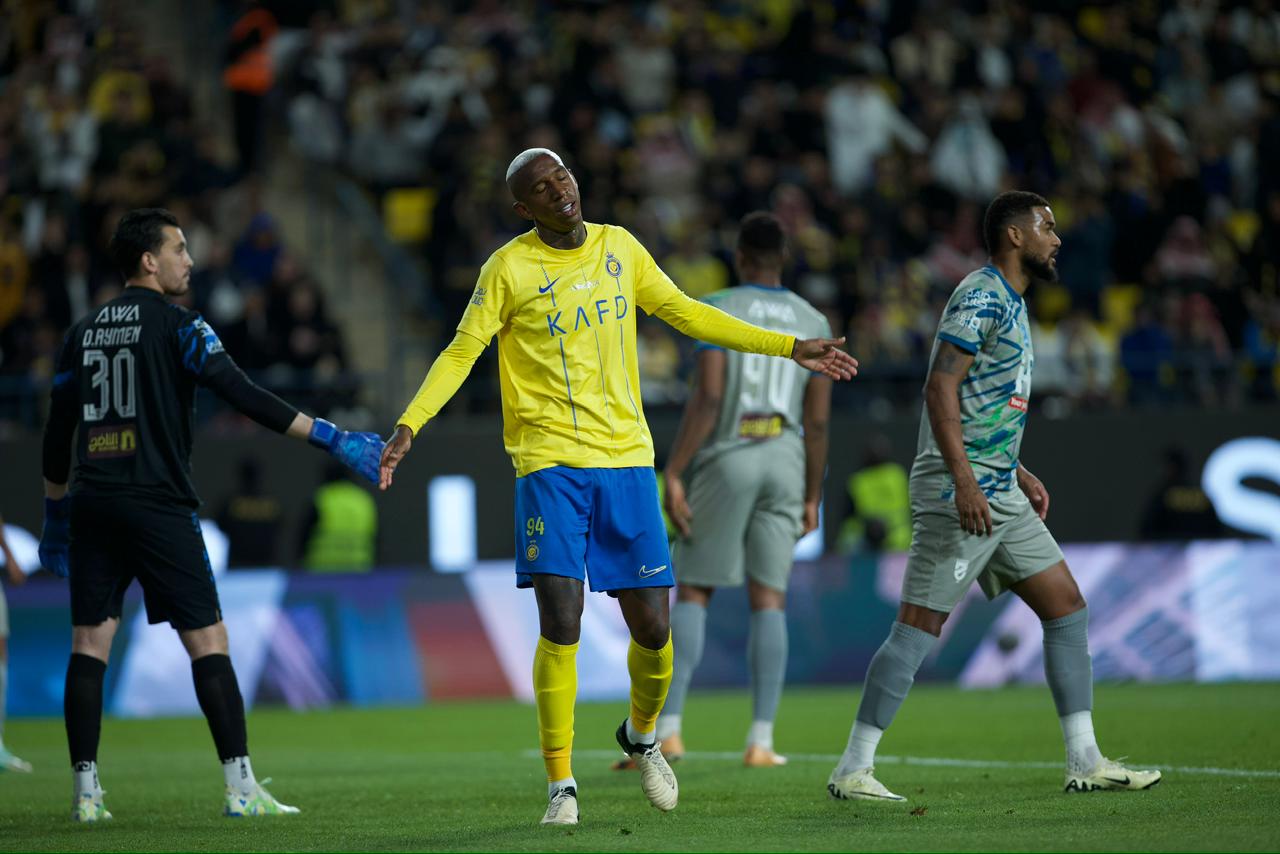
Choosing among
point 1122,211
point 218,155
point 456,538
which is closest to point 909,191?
point 1122,211

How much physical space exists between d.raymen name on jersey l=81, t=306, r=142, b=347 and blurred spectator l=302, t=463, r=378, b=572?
32.9 feet

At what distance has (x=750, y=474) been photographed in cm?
966

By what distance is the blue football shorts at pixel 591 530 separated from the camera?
6945mm

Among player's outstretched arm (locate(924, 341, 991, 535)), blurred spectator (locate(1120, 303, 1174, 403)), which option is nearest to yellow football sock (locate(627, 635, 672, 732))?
Answer: player's outstretched arm (locate(924, 341, 991, 535))

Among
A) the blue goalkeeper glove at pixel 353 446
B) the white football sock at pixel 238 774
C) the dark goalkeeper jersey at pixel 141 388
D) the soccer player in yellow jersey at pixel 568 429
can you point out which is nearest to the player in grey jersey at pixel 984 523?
the soccer player in yellow jersey at pixel 568 429

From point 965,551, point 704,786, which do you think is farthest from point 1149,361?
point 965,551

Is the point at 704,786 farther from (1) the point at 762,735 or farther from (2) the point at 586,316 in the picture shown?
(2) the point at 586,316

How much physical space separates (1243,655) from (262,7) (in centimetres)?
1346

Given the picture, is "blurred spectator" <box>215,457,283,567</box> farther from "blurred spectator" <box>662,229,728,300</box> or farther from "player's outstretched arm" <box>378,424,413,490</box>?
"player's outstretched arm" <box>378,424,413,490</box>

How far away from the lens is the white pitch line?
26.6ft

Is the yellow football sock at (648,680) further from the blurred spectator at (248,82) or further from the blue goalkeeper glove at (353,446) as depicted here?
the blurred spectator at (248,82)

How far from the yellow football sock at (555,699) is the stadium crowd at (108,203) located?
37.0 ft

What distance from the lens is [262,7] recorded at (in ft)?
71.1

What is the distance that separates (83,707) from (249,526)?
10119 mm
